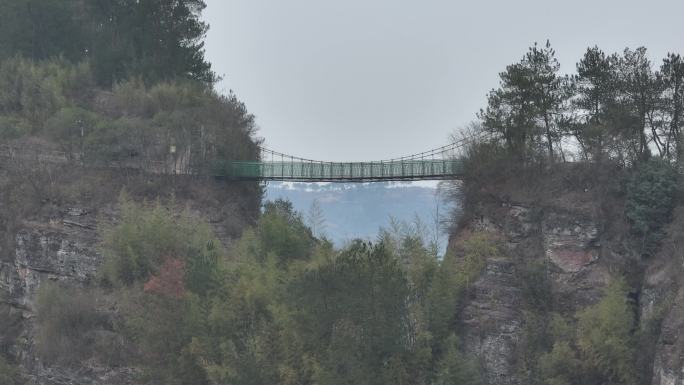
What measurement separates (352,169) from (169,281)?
53.4 feet

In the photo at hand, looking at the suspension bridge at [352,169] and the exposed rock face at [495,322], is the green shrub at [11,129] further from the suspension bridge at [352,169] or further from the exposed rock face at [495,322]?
the exposed rock face at [495,322]

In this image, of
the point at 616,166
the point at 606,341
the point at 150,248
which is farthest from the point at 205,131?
the point at 606,341

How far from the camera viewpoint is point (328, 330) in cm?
4541

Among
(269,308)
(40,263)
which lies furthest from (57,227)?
(269,308)

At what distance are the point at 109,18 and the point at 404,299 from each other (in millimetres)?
44862

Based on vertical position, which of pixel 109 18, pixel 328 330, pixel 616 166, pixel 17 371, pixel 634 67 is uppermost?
pixel 109 18

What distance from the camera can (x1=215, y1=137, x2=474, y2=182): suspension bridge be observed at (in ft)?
189

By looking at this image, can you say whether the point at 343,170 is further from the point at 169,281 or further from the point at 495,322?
the point at 495,322

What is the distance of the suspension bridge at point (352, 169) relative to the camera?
189 feet

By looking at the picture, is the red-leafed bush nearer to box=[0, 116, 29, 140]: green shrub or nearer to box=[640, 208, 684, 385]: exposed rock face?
box=[0, 116, 29, 140]: green shrub

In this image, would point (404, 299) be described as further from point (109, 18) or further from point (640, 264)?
point (109, 18)

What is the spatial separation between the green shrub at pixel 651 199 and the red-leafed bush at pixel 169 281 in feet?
79.5

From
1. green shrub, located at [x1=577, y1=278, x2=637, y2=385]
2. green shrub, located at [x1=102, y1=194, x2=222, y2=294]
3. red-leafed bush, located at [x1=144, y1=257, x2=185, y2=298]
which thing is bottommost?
green shrub, located at [x1=577, y1=278, x2=637, y2=385]

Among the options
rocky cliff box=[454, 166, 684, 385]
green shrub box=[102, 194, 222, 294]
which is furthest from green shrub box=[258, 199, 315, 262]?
rocky cliff box=[454, 166, 684, 385]
